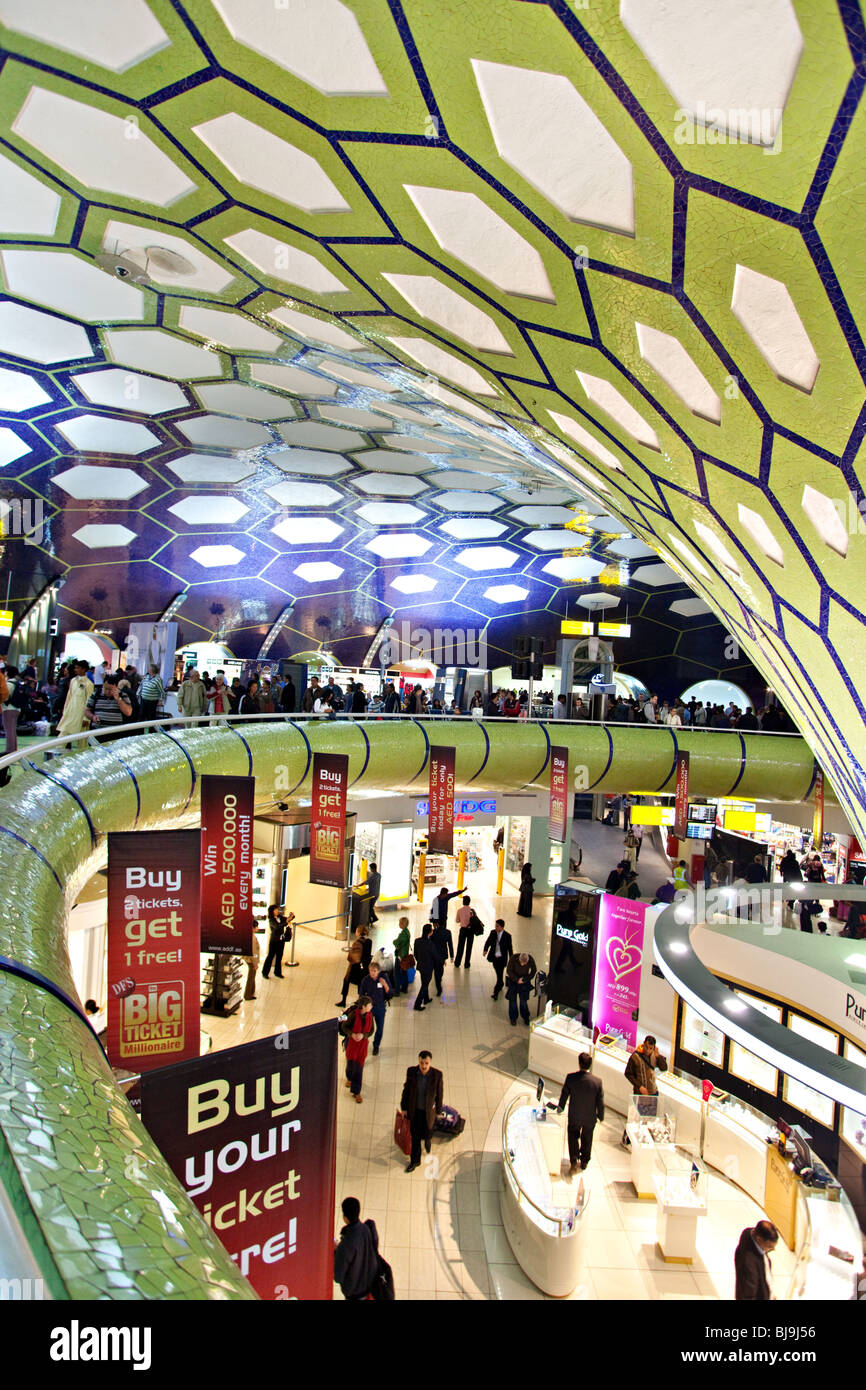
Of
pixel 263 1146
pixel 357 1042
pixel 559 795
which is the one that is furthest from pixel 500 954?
pixel 263 1146

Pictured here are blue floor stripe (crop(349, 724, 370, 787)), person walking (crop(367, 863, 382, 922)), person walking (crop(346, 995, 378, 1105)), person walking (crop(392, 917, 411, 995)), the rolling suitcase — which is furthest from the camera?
person walking (crop(367, 863, 382, 922))

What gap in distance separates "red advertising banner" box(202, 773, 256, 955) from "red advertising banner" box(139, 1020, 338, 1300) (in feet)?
15.4

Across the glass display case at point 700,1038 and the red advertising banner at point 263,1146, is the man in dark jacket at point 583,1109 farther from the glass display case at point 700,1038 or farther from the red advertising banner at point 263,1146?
the red advertising banner at point 263,1146

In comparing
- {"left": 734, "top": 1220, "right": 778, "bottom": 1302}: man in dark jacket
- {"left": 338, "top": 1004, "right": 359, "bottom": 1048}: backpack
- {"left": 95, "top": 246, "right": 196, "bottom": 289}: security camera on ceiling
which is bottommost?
{"left": 734, "top": 1220, "right": 778, "bottom": 1302}: man in dark jacket

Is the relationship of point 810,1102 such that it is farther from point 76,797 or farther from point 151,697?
point 151,697

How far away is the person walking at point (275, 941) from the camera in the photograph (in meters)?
14.4

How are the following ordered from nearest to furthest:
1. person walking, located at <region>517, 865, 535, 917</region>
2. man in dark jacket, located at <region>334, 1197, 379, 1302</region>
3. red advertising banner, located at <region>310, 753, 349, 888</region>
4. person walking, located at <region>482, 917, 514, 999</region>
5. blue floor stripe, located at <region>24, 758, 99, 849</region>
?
man in dark jacket, located at <region>334, 1197, 379, 1302</region> < blue floor stripe, located at <region>24, 758, 99, 849</region> < red advertising banner, located at <region>310, 753, 349, 888</region> < person walking, located at <region>482, 917, 514, 999</region> < person walking, located at <region>517, 865, 535, 917</region>

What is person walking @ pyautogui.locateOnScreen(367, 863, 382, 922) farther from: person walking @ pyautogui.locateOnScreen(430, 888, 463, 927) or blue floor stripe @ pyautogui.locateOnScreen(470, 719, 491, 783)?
blue floor stripe @ pyautogui.locateOnScreen(470, 719, 491, 783)

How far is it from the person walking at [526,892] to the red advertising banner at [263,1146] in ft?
53.4

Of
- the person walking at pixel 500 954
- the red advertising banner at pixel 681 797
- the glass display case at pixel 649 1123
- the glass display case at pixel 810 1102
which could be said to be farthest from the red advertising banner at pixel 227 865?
the red advertising banner at pixel 681 797

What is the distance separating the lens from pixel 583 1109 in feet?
29.4

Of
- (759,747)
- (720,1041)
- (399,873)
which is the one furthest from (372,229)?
(759,747)

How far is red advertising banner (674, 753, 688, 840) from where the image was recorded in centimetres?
1872

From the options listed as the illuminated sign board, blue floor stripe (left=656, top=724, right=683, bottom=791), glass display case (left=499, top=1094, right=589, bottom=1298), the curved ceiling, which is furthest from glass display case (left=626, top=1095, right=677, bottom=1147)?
blue floor stripe (left=656, top=724, right=683, bottom=791)
